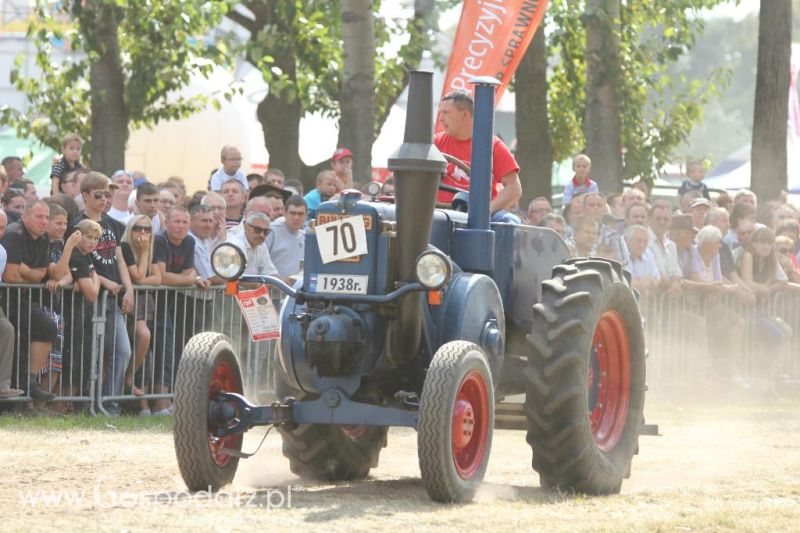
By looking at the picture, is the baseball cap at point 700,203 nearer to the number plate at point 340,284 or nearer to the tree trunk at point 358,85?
the tree trunk at point 358,85

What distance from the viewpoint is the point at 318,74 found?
2333cm

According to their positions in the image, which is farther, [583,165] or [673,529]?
[583,165]

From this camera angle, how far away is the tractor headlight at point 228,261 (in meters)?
8.00

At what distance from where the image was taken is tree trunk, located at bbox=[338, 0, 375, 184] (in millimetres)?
16328

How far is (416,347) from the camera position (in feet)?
26.6

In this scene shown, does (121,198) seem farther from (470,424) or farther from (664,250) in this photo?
(470,424)

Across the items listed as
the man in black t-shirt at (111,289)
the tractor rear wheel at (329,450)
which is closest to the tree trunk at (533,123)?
the man in black t-shirt at (111,289)

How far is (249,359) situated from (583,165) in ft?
21.3

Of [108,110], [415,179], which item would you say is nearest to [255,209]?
[415,179]

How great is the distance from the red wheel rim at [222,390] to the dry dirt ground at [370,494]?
0.22m

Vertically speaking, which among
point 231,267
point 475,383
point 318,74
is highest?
point 318,74

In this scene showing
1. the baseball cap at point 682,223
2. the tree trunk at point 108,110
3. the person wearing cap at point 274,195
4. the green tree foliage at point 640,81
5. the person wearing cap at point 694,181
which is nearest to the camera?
the person wearing cap at point 274,195

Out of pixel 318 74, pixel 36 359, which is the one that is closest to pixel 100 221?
pixel 36 359

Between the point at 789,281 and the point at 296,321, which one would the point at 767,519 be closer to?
the point at 296,321
